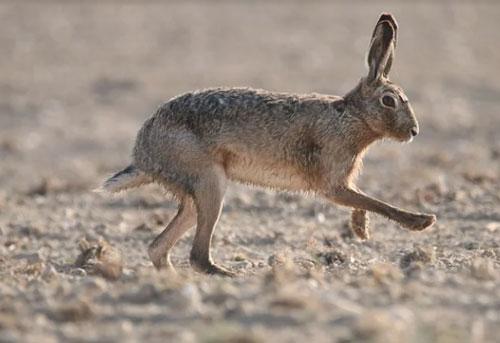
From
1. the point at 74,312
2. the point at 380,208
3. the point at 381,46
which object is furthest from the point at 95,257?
the point at 74,312

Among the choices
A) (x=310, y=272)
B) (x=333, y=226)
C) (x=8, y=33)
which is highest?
(x=310, y=272)

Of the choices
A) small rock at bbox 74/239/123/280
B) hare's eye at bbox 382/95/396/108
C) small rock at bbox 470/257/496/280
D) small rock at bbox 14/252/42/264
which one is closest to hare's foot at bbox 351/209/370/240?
hare's eye at bbox 382/95/396/108

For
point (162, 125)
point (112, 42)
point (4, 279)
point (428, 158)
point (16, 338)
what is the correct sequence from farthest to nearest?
point (112, 42) → point (428, 158) → point (162, 125) → point (4, 279) → point (16, 338)

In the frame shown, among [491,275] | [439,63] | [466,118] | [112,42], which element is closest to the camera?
[491,275]

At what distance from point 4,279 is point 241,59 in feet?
62.1

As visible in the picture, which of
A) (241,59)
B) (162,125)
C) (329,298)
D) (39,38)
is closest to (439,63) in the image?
(241,59)

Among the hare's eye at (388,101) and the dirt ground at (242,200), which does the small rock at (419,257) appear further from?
the hare's eye at (388,101)

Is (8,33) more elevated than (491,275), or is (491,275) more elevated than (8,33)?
(491,275)

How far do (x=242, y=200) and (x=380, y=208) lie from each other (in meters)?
3.63

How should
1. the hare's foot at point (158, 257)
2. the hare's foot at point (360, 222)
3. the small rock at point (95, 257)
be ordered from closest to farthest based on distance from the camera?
1. the small rock at point (95, 257)
2. the hare's foot at point (158, 257)
3. the hare's foot at point (360, 222)

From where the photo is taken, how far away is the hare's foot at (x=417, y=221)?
29.5 ft

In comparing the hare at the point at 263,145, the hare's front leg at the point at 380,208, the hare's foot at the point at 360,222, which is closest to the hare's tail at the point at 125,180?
the hare at the point at 263,145

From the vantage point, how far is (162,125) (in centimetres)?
920

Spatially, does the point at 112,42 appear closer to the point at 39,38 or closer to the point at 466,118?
the point at 39,38
